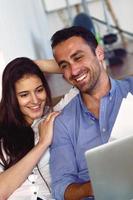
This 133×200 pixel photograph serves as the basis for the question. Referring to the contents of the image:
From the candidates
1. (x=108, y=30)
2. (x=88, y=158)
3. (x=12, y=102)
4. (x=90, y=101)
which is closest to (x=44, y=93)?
(x=12, y=102)

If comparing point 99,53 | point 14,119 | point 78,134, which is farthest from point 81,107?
point 14,119

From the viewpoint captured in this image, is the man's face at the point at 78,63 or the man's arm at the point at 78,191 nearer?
the man's arm at the point at 78,191

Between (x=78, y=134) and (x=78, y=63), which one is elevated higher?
(x=78, y=63)

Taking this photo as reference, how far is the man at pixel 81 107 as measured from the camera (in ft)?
4.45

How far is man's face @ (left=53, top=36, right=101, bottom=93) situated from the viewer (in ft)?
4.47

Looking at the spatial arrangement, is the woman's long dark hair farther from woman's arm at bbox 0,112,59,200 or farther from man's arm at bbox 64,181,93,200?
man's arm at bbox 64,181,93,200

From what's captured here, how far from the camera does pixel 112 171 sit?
87 centimetres

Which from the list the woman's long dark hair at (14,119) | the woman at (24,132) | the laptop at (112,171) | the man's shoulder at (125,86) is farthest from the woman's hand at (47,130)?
the laptop at (112,171)

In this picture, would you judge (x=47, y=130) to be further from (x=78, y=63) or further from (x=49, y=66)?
(x=49, y=66)

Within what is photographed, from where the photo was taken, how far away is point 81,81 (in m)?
1.36

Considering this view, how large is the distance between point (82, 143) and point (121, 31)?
439cm

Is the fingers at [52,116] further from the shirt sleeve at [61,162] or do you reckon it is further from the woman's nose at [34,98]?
the woman's nose at [34,98]

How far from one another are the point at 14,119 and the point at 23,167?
0.29 metres

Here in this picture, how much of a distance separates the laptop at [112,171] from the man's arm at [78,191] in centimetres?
29
